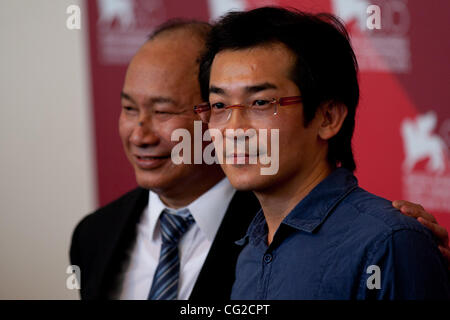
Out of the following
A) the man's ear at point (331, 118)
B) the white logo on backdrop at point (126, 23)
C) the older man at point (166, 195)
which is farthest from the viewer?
the white logo on backdrop at point (126, 23)

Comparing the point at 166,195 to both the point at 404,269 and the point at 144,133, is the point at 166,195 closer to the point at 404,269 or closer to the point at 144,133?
the point at 144,133

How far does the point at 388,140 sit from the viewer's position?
237cm

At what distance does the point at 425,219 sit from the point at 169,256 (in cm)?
68

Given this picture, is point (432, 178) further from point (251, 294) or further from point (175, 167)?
point (251, 294)

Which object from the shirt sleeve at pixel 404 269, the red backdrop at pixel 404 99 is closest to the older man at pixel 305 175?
the shirt sleeve at pixel 404 269

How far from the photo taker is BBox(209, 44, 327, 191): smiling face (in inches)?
43.6

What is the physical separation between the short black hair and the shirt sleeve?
0.30 metres

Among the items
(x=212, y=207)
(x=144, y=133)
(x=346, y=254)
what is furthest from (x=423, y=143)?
(x=346, y=254)

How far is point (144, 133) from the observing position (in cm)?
156

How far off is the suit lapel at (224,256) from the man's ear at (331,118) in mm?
392

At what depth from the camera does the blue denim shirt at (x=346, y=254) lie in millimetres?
929

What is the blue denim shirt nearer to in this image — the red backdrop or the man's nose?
the man's nose

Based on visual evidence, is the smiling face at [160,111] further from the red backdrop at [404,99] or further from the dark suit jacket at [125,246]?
the red backdrop at [404,99]

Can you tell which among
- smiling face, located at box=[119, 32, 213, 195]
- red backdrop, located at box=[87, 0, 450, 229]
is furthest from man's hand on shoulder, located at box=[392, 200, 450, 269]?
red backdrop, located at box=[87, 0, 450, 229]
